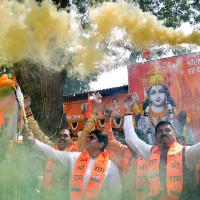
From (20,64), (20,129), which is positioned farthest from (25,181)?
(20,64)

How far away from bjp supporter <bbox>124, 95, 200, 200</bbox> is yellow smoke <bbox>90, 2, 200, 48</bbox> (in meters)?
1.71

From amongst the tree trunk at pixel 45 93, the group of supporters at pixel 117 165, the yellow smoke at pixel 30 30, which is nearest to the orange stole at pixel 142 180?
the group of supporters at pixel 117 165

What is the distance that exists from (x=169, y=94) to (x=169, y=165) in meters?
1.81

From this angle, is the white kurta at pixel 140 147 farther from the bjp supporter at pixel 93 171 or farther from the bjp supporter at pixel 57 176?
the bjp supporter at pixel 57 176

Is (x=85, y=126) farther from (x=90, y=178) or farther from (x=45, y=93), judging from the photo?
(x=45, y=93)

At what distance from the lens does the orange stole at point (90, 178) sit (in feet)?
14.3

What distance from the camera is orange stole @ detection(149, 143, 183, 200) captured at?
154 inches

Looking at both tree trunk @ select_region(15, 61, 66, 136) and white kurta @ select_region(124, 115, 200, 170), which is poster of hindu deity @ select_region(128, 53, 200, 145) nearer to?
white kurta @ select_region(124, 115, 200, 170)

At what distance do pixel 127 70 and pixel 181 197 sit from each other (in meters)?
2.58

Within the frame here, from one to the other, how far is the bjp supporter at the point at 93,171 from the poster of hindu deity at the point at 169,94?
1005 mm

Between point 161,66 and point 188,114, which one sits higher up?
point 161,66

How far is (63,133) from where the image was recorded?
5.13m

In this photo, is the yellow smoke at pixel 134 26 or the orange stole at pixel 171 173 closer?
the orange stole at pixel 171 173

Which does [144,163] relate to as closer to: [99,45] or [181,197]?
[181,197]
